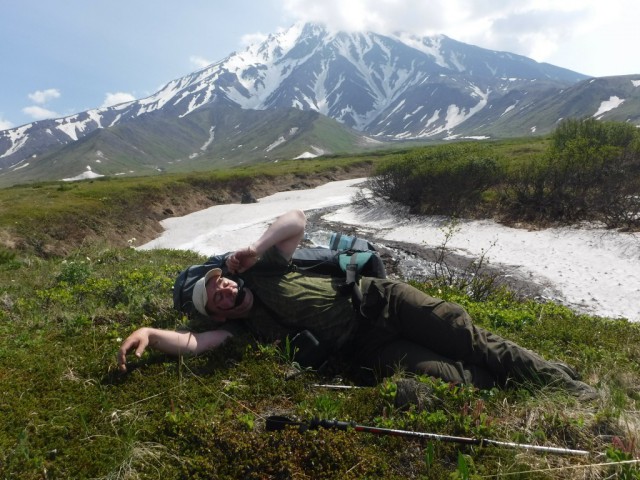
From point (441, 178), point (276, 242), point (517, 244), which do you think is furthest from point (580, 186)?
point (276, 242)

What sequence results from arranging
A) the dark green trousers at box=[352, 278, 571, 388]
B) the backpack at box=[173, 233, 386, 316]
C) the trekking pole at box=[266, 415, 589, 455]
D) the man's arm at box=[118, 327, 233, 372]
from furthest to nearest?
the backpack at box=[173, 233, 386, 316]
the dark green trousers at box=[352, 278, 571, 388]
the man's arm at box=[118, 327, 233, 372]
the trekking pole at box=[266, 415, 589, 455]

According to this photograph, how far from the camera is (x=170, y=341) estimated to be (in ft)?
15.4

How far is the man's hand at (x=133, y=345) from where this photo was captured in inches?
164

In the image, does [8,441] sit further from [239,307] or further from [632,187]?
[632,187]

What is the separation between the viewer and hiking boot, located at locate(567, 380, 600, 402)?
13.5 feet

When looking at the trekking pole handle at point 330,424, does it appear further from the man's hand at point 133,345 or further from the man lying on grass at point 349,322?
the man's hand at point 133,345

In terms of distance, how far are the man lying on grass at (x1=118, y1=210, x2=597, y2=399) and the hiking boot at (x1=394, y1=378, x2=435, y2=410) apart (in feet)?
1.68

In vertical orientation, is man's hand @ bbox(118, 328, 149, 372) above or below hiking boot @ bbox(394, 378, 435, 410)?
above

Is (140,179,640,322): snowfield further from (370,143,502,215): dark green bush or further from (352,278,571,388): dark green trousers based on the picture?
(352,278,571,388): dark green trousers

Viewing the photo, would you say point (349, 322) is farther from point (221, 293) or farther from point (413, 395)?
point (221, 293)

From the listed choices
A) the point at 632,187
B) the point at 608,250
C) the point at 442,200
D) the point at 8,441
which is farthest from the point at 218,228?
the point at 8,441

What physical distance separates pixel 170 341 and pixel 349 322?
86.1 inches

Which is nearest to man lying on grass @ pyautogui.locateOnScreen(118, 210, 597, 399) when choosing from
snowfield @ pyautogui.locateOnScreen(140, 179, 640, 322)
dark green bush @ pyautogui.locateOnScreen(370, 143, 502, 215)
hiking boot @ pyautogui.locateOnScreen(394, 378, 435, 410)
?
hiking boot @ pyautogui.locateOnScreen(394, 378, 435, 410)

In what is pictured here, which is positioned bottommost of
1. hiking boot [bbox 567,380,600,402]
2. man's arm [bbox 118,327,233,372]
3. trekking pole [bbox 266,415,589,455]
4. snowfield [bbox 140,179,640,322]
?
snowfield [bbox 140,179,640,322]
